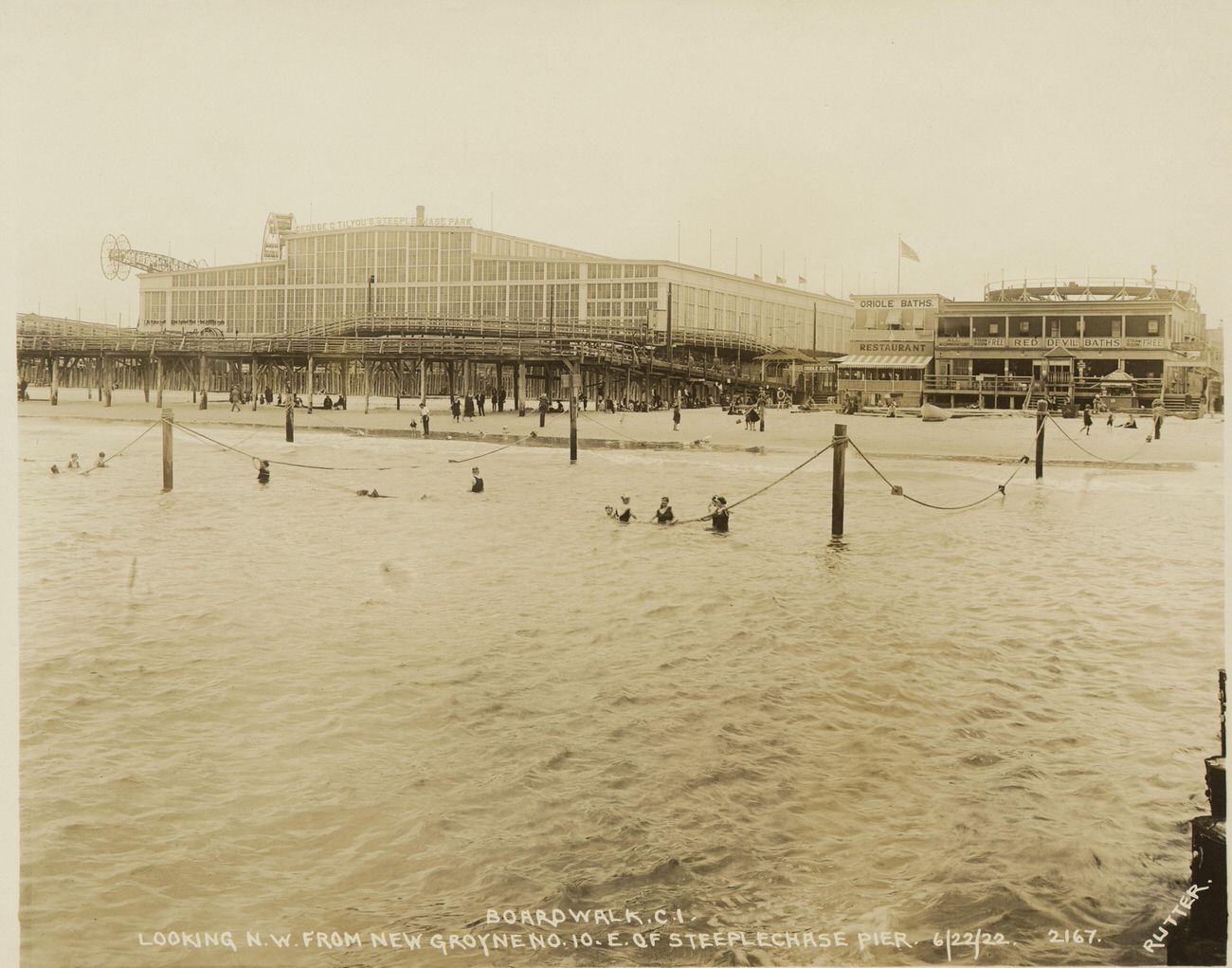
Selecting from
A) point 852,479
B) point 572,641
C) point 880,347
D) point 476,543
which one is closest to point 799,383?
point 880,347

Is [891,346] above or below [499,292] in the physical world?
below

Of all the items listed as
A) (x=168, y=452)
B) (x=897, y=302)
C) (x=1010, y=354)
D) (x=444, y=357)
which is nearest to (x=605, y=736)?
(x=168, y=452)

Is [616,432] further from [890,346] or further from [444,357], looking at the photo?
[890,346]

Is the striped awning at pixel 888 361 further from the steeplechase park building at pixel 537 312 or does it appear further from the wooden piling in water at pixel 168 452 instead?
the wooden piling in water at pixel 168 452

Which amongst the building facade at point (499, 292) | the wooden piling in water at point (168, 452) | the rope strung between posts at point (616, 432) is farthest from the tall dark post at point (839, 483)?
the rope strung between posts at point (616, 432)

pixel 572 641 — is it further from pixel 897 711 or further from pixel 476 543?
pixel 476 543
